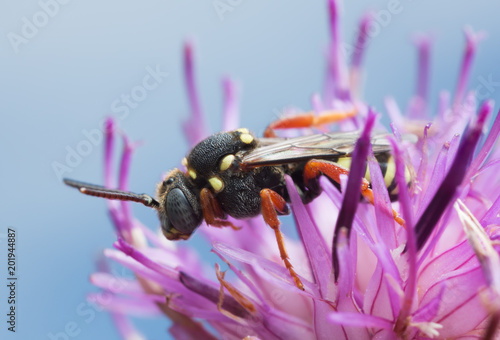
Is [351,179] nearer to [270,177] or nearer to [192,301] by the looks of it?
[270,177]

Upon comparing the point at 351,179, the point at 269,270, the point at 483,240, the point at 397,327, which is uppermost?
the point at 351,179

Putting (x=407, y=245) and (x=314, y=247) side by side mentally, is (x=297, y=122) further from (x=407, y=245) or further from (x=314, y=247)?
(x=407, y=245)

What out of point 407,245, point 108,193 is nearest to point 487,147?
point 407,245

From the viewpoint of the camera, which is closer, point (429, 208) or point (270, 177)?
point (429, 208)

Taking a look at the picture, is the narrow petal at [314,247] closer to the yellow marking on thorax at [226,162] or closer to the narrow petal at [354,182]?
the narrow petal at [354,182]

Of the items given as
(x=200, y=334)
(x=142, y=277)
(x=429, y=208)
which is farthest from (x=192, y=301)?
(x=429, y=208)

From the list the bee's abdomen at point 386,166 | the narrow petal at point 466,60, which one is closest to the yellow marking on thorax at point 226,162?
the bee's abdomen at point 386,166

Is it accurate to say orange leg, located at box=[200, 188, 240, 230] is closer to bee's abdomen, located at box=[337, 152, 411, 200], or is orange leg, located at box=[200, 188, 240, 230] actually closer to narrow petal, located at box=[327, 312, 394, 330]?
bee's abdomen, located at box=[337, 152, 411, 200]
